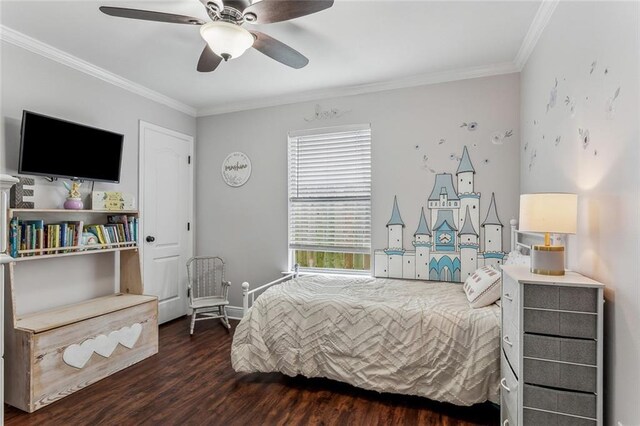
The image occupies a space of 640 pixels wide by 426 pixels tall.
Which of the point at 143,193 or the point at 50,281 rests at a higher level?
the point at 143,193

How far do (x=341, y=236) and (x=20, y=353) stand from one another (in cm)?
278

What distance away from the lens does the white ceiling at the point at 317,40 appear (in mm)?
2277

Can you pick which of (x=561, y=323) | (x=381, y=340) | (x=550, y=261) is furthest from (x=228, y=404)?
(x=550, y=261)

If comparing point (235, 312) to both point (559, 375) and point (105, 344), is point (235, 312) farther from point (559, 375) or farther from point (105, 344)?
point (559, 375)

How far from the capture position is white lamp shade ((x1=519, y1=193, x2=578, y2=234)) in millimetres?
1635

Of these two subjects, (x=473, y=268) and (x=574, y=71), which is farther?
(x=473, y=268)

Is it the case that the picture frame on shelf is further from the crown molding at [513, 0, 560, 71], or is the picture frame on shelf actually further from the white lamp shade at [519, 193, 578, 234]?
the crown molding at [513, 0, 560, 71]

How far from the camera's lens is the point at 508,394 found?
1.80m

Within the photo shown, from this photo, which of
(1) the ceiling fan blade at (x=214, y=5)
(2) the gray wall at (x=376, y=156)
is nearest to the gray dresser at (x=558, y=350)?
(2) the gray wall at (x=376, y=156)

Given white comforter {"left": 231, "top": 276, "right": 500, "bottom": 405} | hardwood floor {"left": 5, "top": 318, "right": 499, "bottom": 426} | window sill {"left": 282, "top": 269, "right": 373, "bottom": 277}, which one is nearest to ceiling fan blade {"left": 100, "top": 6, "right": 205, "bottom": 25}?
white comforter {"left": 231, "top": 276, "right": 500, "bottom": 405}

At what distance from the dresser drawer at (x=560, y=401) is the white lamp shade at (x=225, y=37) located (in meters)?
2.29

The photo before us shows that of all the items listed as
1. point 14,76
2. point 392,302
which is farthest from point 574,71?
point 14,76

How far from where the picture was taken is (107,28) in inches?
98.3

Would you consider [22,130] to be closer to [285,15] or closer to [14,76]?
[14,76]
